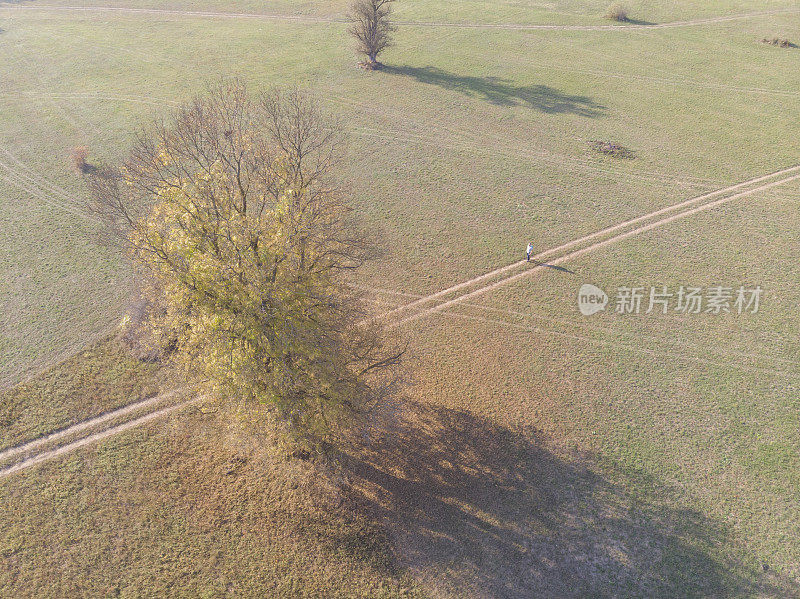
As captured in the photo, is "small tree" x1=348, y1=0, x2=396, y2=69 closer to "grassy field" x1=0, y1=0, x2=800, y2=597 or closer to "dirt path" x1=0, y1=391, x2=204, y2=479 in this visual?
"grassy field" x1=0, y1=0, x2=800, y2=597

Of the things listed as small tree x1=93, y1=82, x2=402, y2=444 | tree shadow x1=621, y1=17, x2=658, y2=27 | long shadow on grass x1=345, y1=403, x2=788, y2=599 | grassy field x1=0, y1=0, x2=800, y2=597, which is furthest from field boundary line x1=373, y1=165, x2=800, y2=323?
tree shadow x1=621, y1=17, x2=658, y2=27

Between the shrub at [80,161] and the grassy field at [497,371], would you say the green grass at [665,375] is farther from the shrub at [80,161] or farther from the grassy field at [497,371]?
the shrub at [80,161]

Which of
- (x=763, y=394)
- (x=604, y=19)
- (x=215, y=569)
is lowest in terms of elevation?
(x=215, y=569)

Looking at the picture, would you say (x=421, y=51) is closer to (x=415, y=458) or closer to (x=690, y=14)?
(x=690, y=14)

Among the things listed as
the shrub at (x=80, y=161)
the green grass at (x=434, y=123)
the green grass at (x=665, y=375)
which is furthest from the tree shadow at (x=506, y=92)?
the shrub at (x=80, y=161)

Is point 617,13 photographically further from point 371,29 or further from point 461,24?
point 371,29

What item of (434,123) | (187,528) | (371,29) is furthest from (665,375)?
(371,29)

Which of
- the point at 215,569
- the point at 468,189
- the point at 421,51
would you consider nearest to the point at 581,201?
the point at 468,189
